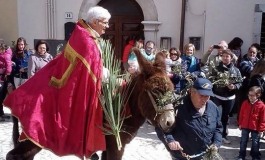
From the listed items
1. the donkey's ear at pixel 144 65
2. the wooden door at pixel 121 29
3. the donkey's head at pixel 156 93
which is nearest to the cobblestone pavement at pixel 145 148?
the donkey's head at pixel 156 93

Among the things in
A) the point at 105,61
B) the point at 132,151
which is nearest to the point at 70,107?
the point at 105,61

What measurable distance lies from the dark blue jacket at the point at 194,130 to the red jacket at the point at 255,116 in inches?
113

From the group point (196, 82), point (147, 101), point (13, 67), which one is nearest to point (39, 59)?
point (13, 67)

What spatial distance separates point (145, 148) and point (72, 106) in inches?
133

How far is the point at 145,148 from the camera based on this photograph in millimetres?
6957

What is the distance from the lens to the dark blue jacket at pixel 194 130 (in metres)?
3.65

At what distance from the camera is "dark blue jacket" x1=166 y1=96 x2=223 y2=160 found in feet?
12.0

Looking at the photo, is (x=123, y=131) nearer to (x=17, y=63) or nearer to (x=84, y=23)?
(x=84, y=23)

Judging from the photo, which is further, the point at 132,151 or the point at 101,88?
the point at 132,151

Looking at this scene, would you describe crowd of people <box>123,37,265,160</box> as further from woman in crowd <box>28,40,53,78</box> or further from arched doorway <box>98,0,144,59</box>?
arched doorway <box>98,0,144,59</box>

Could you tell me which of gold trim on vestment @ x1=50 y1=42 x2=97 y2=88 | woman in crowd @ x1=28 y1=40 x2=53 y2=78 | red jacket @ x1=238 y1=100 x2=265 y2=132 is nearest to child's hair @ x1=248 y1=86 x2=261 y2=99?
red jacket @ x1=238 y1=100 x2=265 y2=132

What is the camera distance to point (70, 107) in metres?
3.84

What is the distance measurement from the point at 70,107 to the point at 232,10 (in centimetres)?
815

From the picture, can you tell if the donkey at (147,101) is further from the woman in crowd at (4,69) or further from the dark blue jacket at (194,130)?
the woman in crowd at (4,69)
